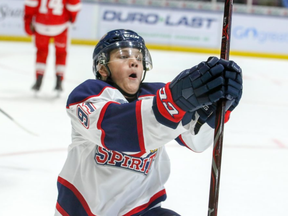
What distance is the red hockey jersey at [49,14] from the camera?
4.51 meters

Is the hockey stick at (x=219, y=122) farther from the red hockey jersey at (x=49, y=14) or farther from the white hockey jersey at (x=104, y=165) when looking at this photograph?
the red hockey jersey at (x=49, y=14)

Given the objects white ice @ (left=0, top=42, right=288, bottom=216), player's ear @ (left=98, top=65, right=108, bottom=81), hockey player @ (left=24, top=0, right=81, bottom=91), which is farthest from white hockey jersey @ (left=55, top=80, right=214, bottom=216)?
hockey player @ (left=24, top=0, right=81, bottom=91)

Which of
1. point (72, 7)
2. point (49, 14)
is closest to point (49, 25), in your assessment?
point (49, 14)

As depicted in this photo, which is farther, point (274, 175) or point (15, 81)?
point (15, 81)

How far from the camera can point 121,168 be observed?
134 centimetres

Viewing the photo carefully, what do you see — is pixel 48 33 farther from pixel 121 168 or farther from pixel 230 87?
pixel 230 87

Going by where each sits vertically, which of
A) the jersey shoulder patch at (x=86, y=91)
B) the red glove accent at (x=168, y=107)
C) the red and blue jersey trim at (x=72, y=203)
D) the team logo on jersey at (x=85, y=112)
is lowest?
the red and blue jersey trim at (x=72, y=203)

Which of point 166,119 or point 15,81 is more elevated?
point 166,119

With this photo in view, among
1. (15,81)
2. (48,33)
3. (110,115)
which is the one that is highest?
(110,115)

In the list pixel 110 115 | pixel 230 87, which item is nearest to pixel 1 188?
pixel 110 115

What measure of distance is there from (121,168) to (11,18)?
7.20 m

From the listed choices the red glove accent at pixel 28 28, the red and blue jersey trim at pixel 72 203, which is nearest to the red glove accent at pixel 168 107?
the red and blue jersey trim at pixel 72 203

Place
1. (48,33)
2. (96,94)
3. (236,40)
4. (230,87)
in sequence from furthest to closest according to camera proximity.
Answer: (236,40) → (48,33) → (96,94) → (230,87)

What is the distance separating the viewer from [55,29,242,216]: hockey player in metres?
1.04
